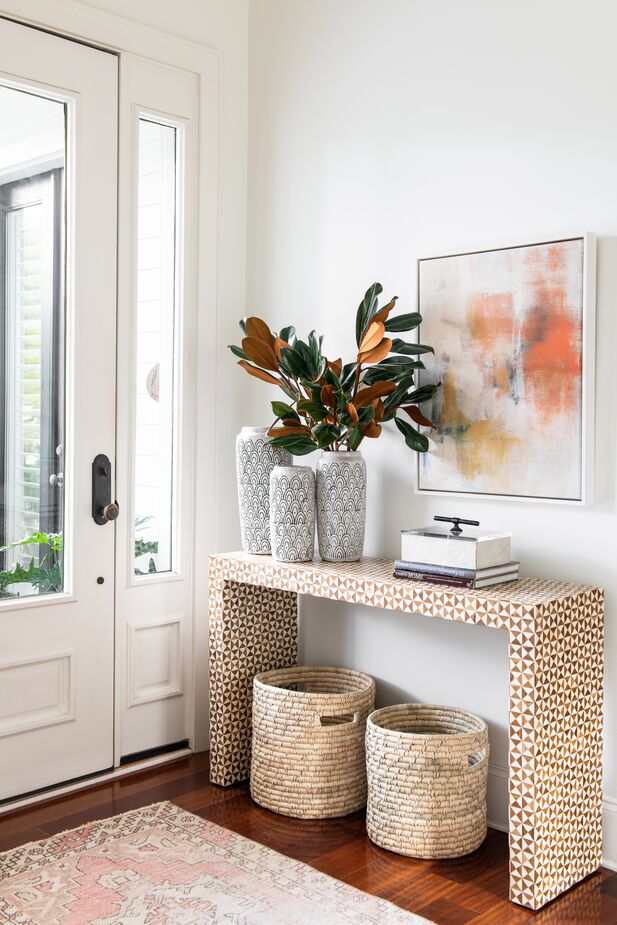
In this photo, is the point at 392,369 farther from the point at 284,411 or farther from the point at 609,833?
the point at 609,833

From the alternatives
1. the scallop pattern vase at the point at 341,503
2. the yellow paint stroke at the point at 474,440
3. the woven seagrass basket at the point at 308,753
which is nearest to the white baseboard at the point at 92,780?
the woven seagrass basket at the point at 308,753

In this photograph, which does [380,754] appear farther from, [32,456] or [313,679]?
[32,456]

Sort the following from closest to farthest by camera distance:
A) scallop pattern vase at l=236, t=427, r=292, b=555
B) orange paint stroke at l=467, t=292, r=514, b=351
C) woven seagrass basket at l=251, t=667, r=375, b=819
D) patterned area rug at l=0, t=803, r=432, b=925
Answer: patterned area rug at l=0, t=803, r=432, b=925 < orange paint stroke at l=467, t=292, r=514, b=351 < woven seagrass basket at l=251, t=667, r=375, b=819 < scallop pattern vase at l=236, t=427, r=292, b=555

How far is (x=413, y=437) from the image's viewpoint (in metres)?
2.71

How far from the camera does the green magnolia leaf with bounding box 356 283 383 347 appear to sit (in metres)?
2.73

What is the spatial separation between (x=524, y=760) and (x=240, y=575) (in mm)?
1041

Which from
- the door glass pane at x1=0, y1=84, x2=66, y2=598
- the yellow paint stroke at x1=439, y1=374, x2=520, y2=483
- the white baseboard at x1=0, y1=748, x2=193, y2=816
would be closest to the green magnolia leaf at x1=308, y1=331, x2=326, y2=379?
the yellow paint stroke at x1=439, y1=374, x2=520, y2=483

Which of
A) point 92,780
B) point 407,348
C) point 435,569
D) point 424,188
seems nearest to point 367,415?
point 407,348

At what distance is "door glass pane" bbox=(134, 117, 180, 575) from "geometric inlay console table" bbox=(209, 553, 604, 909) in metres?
0.57

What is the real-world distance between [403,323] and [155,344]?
0.92 m

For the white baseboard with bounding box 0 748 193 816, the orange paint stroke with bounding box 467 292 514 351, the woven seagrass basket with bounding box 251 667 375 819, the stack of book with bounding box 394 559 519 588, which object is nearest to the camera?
the stack of book with bounding box 394 559 519 588

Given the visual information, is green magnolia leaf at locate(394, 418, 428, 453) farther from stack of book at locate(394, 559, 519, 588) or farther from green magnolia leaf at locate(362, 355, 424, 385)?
stack of book at locate(394, 559, 519, 588)

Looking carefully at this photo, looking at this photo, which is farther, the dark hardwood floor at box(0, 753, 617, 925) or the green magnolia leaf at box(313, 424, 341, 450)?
the green magnolia leaf at box(313, 424, 341, 450)

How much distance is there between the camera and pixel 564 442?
2.45m
